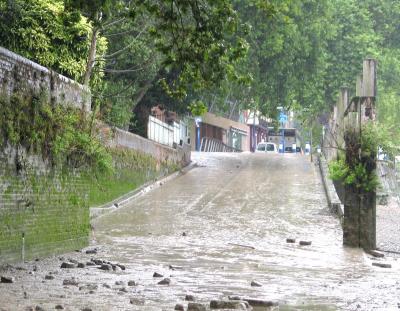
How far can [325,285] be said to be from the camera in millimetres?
12039

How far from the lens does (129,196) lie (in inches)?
1092

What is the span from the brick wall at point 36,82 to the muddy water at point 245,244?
2.90m

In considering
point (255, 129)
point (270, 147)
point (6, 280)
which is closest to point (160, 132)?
point (6, 280)

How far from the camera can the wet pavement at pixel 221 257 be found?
1024 cm

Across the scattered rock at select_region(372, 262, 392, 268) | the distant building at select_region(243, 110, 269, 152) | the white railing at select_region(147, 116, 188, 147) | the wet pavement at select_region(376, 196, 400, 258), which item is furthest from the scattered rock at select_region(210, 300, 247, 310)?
the distant building at select_region(243, 110, 269, 152)

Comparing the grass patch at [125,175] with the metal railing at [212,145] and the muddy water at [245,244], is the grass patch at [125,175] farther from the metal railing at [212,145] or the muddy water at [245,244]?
the metal railing at [212,145]

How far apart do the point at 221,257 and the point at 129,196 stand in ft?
40.0

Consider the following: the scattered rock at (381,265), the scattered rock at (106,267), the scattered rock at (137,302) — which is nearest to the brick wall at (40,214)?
the scattered rock at (106,267)

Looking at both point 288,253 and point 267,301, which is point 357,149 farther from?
point 267,301

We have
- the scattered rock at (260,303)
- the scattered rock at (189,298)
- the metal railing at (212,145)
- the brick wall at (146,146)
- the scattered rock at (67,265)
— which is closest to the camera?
the scattered rock at (260,303)

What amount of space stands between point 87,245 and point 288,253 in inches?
150

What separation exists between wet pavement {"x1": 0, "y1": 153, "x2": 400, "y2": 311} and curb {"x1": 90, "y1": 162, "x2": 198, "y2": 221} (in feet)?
0.88

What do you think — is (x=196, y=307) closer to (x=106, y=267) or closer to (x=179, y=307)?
(x=179, y=307)

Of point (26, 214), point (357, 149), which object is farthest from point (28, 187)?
point (357, 149)
